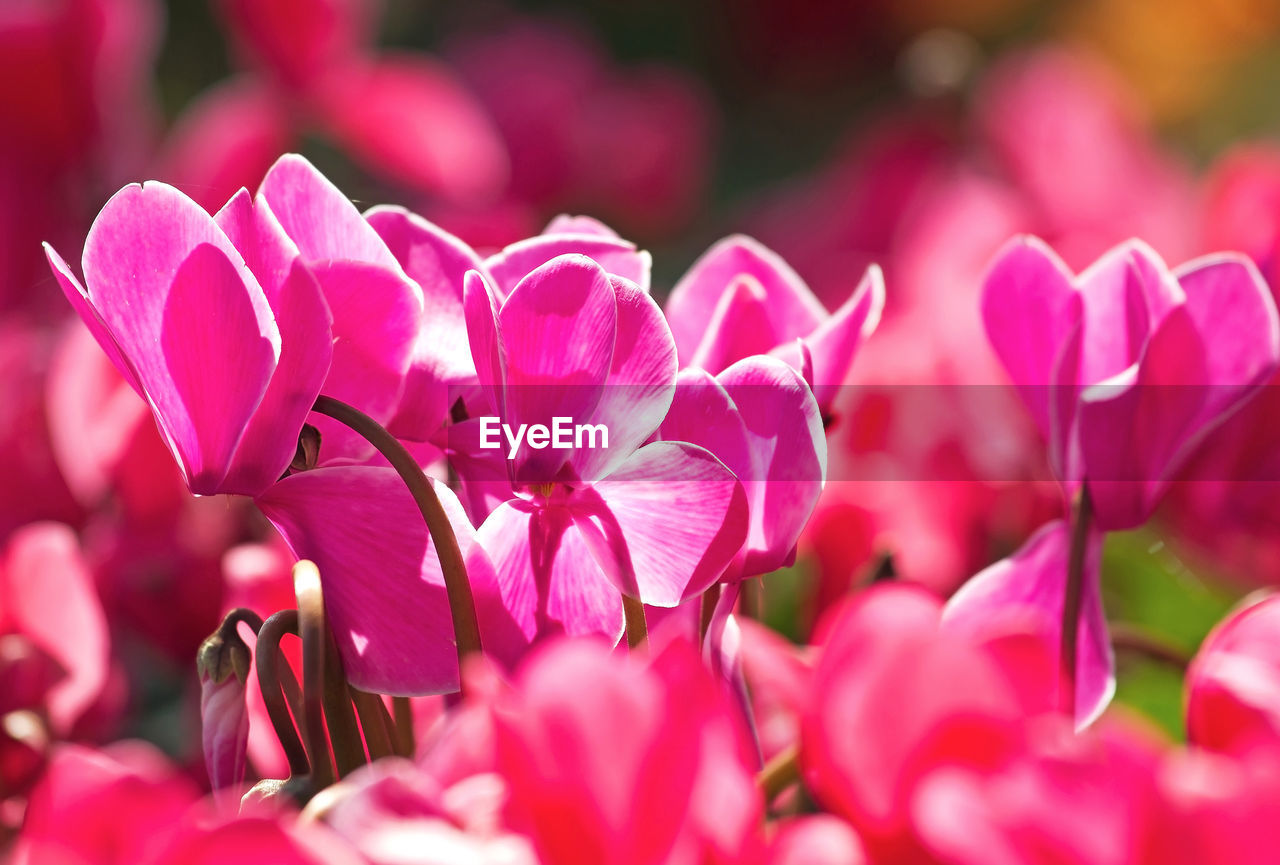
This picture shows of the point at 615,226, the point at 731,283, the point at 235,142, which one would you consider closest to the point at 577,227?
the point at 731,283

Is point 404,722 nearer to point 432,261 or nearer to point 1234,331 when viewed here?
point 432,261

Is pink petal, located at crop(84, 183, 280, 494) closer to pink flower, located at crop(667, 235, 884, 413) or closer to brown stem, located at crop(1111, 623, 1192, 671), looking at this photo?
pink flower, located at crop(667, 235, 884, 413)

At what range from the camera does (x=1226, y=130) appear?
2.42 metres

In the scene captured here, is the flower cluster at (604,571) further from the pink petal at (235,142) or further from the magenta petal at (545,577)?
the pink petal at (235,142)

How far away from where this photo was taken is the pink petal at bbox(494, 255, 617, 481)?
0.25 meters

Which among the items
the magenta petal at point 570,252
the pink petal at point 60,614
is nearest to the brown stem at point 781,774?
the magenta petal at point 570,252

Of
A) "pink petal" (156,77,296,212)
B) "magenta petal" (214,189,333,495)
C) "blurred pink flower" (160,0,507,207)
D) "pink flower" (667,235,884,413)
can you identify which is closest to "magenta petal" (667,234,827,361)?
"pink flower" (667,235,884,413)

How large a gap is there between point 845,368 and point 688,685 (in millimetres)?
114

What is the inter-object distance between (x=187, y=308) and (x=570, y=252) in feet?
0.27

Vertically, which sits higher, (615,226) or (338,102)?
(338,102)

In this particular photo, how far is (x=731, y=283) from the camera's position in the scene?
33 centimetres

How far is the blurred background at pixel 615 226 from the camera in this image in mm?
490

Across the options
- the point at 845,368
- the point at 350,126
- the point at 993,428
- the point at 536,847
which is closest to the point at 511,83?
the point at 350,126

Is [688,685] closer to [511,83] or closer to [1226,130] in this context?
[511,83]
